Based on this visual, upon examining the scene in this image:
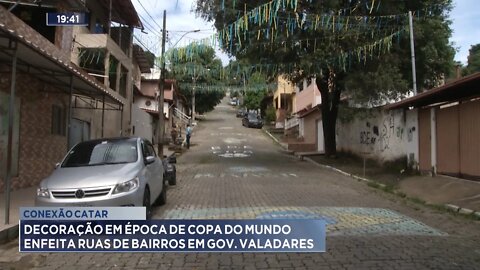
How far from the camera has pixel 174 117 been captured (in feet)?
174

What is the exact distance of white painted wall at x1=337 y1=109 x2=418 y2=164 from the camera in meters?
17.8

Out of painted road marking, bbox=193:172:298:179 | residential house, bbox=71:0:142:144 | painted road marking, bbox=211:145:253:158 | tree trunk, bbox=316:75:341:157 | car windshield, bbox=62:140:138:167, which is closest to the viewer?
car windshield, bbox=62:140:138:167

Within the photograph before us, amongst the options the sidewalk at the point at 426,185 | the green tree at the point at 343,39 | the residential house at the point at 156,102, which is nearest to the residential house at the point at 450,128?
the sidewalk at the point at 426,185

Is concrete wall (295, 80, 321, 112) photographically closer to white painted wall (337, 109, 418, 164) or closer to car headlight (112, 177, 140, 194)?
white painted wall (337, 109, 418, 164)

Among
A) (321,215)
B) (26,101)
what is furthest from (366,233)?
(26,101)

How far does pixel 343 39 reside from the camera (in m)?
18.5

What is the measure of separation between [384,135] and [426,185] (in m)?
6.49

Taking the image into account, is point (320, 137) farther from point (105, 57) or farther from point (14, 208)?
point (14, 208)

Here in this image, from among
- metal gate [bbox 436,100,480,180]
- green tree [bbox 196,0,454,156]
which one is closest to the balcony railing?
green tree [bbox 196,0,454,156]

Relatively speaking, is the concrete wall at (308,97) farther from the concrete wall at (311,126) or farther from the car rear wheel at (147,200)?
the car rear wheel at (147,200)

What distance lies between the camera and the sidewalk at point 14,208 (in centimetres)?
782

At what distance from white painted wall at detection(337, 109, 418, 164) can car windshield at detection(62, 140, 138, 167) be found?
11212mm

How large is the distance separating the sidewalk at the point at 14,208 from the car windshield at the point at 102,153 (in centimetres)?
140

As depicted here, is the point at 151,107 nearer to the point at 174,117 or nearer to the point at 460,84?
the point at 174,117
